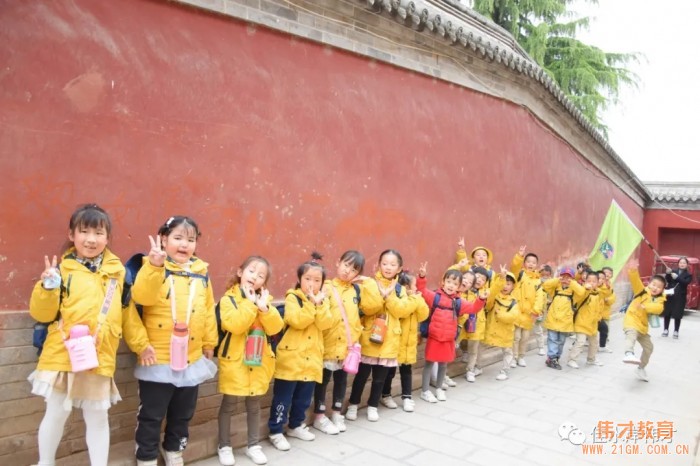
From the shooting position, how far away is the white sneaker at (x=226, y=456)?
3.91m

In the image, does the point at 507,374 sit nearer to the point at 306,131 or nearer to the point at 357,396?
the point at 357,396

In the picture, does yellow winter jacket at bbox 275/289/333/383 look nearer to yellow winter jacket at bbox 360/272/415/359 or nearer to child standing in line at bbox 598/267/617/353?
yellow winter jacket at bbox 360/272/415/359

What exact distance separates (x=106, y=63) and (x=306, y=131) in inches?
70.3

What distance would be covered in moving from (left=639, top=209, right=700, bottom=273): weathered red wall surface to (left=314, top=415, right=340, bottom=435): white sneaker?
1762 centimetres

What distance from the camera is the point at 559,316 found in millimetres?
7898

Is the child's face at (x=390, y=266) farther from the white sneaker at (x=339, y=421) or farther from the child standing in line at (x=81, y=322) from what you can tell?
the child standing in line at (x=81, y=322)

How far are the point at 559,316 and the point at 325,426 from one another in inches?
178

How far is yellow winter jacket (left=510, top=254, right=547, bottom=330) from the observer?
7773 mm

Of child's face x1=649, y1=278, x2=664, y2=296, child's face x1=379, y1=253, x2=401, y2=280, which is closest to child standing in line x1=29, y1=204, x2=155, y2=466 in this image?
child's face x1=379, y1=253, x2=401, y2=280

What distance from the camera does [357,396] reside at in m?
5.12

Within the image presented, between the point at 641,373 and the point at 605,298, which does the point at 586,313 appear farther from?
Answer: the point at 641,373

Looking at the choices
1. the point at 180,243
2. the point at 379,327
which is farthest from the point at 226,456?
the point at 379,327

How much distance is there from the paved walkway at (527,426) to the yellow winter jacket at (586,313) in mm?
599

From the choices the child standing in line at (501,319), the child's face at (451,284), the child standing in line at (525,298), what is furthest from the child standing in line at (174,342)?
the child standing in line at (525,298)
